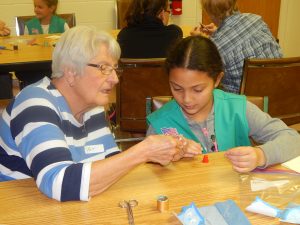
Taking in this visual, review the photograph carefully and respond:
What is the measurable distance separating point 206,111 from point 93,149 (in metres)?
0.58

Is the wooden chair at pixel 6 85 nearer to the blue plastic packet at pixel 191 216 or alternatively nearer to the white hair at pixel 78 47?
the white hair at pixel 78 47

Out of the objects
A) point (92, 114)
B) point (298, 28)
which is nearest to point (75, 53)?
point (92, 114)

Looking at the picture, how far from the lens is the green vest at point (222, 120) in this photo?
1795 mm

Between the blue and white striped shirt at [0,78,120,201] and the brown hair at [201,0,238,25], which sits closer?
the blue and white striped shirt at [0,78,120,201]

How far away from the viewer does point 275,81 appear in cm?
255

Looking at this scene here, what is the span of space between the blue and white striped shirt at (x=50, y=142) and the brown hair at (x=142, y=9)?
153 centimetres

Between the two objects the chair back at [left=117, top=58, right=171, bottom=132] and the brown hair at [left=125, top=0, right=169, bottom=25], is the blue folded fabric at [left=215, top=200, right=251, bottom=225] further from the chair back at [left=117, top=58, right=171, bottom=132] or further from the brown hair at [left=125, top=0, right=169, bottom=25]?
the brown hair at [left=125, top=0, right=169, bottom=25]

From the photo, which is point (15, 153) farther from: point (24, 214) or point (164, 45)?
point (164, 45)

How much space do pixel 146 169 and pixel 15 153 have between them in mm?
507

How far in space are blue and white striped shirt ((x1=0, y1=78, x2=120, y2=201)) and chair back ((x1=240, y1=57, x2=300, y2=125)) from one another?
3.82 feet

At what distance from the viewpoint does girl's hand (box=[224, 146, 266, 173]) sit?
139 cm

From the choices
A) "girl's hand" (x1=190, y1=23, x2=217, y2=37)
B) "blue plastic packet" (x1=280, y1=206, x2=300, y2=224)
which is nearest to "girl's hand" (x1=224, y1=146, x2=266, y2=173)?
"blue plastic packet" (x1=280, y1=206, x2=300, y2=224)

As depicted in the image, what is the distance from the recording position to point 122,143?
353 cm

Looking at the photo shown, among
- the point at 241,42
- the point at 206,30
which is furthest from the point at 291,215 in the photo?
the point at 206,30
